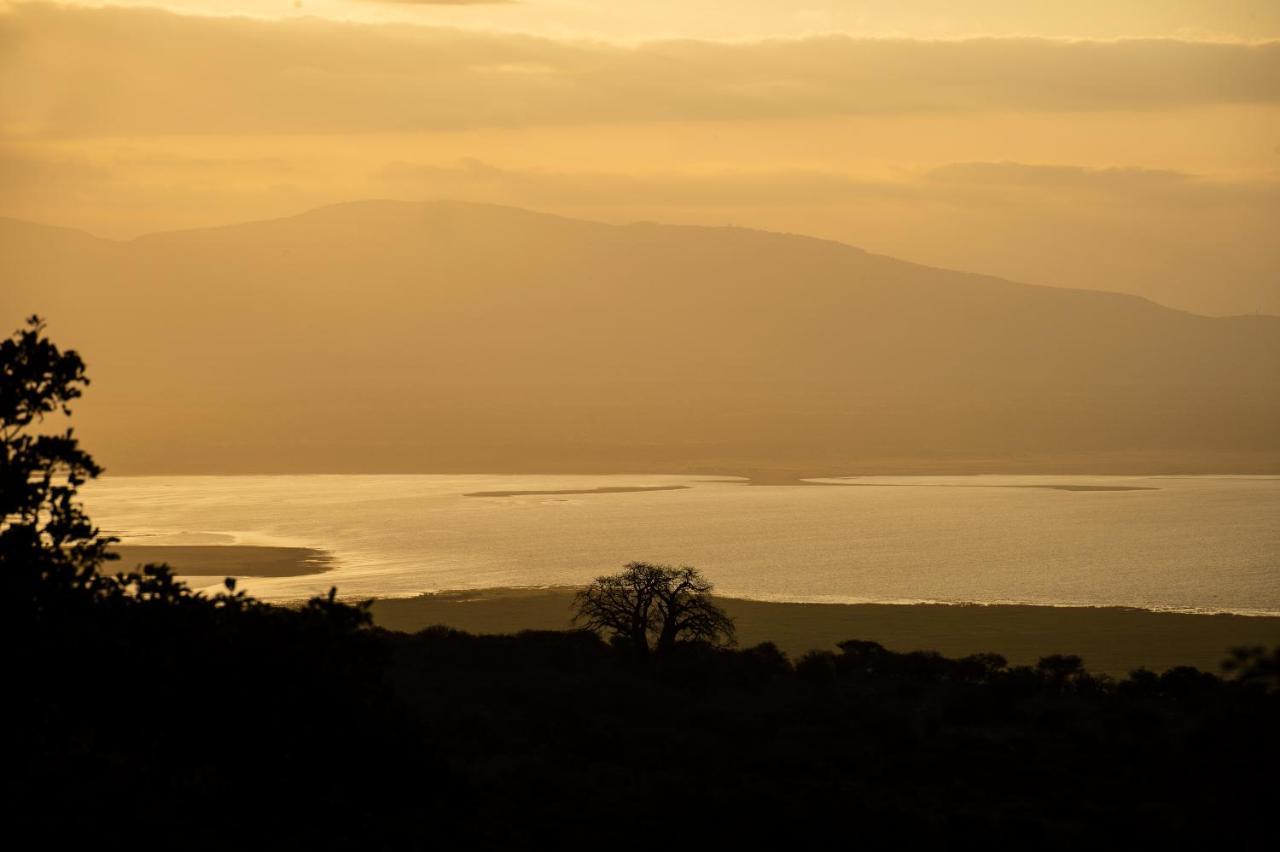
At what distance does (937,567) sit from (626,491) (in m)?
67.2

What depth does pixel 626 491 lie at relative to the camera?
15812 centimetres

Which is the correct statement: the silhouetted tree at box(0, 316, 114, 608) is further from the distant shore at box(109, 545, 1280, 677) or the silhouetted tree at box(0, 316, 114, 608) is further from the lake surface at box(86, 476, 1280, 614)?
the lake surface at box(86, 476, 1280, 614)

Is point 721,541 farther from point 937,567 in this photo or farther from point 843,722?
point 843,722

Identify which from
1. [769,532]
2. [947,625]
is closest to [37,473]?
[947,625]

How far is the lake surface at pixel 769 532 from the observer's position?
82.0m

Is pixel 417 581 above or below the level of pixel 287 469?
below

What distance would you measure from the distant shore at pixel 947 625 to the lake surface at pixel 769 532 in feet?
13.9

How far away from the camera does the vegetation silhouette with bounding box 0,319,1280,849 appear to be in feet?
66.7

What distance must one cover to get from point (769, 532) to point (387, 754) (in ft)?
312

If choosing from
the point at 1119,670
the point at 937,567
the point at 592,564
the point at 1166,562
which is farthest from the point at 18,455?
the point at 1166,562

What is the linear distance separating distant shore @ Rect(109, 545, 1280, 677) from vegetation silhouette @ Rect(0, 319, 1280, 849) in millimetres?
20741

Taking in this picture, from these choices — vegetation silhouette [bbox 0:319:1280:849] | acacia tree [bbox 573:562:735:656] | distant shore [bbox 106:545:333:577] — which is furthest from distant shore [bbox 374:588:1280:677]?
vegetation silhouette [bbox 0:319:1280:849]

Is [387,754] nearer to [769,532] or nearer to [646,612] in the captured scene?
[646,612]

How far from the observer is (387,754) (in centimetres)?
2203
